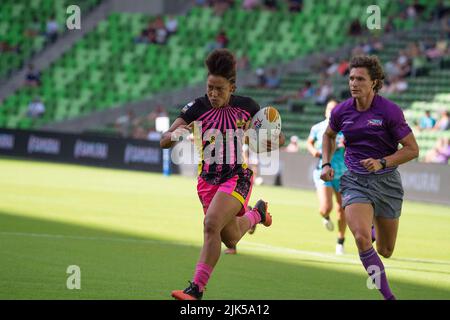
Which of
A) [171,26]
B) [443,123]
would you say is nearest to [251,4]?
[171,26]

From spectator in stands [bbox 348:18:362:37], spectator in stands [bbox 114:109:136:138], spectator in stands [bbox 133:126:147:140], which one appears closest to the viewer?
spectator in stands [bbox 348:18:362:37]

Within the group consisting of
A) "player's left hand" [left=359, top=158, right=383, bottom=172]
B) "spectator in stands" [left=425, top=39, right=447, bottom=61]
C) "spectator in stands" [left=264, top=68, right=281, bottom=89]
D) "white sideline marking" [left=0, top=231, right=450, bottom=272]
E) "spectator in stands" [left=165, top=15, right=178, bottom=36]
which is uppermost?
"spectator in stands" [left=165, top=15, right=178, bottom=36]

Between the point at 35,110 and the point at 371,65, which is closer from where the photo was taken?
the point at 371,65

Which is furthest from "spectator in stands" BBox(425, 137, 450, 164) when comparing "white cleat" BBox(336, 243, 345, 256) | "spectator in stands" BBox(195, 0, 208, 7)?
"spectator in stands" BBox(195, 0, 208, 7)

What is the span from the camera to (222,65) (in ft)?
35.4

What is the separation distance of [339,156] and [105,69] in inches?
1201

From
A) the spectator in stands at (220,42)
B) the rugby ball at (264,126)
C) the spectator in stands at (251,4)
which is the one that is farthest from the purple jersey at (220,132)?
the spectator in stands at (251,4)

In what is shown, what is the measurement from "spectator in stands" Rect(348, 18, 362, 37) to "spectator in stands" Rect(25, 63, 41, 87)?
14384 millimetres

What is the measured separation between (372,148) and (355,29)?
2950cm

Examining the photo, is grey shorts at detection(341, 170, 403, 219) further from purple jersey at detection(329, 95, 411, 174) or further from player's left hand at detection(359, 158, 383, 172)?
player's left hand at detection(359, 158, 383, 172)

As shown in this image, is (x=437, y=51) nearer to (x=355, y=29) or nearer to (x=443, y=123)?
(x=355, y=29)

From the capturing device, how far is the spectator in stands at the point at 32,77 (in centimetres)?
4659

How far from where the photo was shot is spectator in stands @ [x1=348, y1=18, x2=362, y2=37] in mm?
40312

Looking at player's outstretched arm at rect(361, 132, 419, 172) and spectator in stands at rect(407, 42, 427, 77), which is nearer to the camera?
player's outstretched arm at rect(361, 132, 419, 172)
